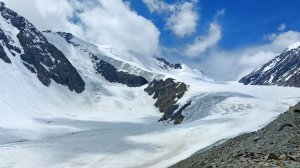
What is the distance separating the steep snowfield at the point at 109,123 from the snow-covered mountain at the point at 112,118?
11cm

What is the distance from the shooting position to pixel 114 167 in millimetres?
52938

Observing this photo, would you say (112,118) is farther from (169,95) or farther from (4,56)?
(4,56)

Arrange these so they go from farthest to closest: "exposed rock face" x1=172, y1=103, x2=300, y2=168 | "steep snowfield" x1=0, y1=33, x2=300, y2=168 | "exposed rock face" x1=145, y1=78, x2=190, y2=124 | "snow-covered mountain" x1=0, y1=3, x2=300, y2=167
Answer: "exposed rock face" x1=145, y1=78, x2=190, y2=124
"snow-covered mountain" x1=0, y1=3, x2=300, y2=167
"steep snowfield" x1=0, y1=33, x2=300, y2=168
"exposed rock face" x1=172, y1=103, x2=300, y2=168

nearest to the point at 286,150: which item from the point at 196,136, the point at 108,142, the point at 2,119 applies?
the point at 196,136

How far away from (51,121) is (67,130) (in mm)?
19583

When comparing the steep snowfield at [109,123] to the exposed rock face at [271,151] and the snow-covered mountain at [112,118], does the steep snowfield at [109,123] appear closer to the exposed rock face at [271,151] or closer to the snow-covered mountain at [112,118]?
the snow-covered mountain at [112,118]

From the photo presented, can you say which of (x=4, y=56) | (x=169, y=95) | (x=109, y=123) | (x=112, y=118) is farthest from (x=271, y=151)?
(x=4, y=56)

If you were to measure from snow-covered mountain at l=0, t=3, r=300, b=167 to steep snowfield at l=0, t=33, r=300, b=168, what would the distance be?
11 cm

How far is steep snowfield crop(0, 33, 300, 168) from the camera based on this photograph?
58.0 metres

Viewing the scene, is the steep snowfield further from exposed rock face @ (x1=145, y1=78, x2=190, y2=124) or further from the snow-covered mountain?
exposed rock face @ (x1=145, y1=78, x2=190, y2=124)

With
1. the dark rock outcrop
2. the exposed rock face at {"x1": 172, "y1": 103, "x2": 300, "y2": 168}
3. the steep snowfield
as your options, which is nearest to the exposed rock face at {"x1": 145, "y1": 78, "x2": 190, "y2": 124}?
the steep snowfield

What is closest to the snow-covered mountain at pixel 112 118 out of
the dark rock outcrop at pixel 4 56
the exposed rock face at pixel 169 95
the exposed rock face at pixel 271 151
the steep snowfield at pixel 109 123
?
the dark rock outcrop at pixel 4 56

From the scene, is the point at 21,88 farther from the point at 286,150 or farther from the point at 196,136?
the point at 286,150

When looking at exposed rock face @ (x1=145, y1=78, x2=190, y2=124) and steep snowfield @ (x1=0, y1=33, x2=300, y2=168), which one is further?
exposed rock face @ (x1=145, y1=78, x2=190, y2=124)
